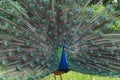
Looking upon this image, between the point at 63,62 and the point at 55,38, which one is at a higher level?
the point at 55,38

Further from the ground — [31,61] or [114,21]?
[114,21]

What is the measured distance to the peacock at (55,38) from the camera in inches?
236

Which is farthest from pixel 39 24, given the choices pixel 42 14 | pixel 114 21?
pixel 114 21

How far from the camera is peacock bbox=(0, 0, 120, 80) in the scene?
6.00m

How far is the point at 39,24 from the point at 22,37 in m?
0.30

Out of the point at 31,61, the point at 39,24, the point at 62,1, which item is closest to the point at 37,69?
the point at 31,61

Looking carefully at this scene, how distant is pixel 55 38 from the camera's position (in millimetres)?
6062

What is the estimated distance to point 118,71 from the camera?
624 cm

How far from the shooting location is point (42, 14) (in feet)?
19.7

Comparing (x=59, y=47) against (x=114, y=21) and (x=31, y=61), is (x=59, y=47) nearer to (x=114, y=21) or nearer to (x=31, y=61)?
(x=31, y=61)

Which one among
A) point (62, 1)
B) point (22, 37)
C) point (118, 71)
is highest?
point (62, 1)

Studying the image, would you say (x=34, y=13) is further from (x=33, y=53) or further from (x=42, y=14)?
(x=33, y=53)

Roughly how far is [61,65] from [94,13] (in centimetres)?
89

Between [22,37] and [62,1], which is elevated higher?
[62,1]
